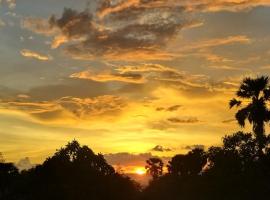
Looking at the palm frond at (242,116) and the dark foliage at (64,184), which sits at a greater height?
the palm frond at (242,116)

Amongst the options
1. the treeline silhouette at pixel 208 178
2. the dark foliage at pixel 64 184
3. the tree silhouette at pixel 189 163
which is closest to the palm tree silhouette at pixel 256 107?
the treeline silhouette at pixel 208 178

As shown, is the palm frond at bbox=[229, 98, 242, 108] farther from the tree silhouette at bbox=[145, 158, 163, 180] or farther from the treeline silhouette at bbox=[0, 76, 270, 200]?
the tree silhouette at bbox=[145, 158, 163, 180]

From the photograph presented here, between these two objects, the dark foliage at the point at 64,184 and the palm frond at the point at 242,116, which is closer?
the palm frond at the point at 242,116

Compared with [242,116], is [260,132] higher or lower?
lower

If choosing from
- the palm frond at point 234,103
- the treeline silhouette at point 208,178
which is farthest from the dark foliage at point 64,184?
the palm frond at point 234,103

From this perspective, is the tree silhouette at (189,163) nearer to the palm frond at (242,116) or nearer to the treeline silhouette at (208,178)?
the treeline silhouette at (208,178)

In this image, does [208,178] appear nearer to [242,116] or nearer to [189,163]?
[242,116]

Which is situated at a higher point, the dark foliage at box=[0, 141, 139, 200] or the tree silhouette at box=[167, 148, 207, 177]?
the tree silhouette at box=[167, 148, 207, 177]

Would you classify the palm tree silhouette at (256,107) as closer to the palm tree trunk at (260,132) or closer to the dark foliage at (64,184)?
the palm tree trunk at (260,132)

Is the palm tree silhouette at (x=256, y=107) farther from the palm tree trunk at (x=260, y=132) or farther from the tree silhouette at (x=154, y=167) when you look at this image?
the tree silhouette at (x=154, y=167)

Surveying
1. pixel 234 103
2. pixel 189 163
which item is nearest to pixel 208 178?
pixel 234 103

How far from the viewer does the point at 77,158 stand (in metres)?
94.4

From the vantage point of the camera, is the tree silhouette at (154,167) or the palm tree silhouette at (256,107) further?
the tree silhouette at (154,167)

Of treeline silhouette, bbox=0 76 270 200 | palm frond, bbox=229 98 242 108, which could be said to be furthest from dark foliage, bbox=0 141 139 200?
palm frond, bbox=229 98 242 108
